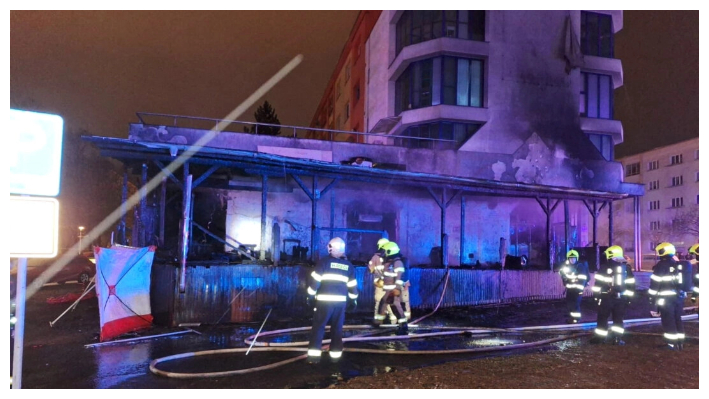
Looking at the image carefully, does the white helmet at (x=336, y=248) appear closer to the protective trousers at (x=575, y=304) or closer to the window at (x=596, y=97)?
the protective trousers at (x=575, y=304)

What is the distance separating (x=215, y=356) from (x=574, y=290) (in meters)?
8.24

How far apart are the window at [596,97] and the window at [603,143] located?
112 centimetres

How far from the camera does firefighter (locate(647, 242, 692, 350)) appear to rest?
838 centimetres

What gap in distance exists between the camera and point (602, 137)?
26750mm

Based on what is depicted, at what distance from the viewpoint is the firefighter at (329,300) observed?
6.98m

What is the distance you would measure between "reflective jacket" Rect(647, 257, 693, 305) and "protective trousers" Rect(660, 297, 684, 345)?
10 centimetres

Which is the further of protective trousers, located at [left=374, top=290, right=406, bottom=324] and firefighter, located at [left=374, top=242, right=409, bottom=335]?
protective trousers, located at [left=374, top=290, right=406, bottom=324]

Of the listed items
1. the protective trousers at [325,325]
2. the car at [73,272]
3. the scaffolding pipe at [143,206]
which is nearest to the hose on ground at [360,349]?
the protective trousers at [325,325]

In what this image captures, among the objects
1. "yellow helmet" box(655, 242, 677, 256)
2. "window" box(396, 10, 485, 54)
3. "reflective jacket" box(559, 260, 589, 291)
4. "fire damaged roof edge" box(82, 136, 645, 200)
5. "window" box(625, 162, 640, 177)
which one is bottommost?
"reflective jacket" box(559, 260, 589, 291)

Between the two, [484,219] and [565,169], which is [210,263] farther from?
[565,169]

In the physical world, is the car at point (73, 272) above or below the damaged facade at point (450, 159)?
below

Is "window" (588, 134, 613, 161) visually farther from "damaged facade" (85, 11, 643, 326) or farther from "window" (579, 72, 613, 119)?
"window" (579, 72, 613, 119)

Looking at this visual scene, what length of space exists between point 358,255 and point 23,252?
15.8 meters

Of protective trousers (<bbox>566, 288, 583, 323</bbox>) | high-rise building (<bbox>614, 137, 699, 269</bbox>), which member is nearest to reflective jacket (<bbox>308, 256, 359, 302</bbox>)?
protective trousers (<bbox>566, 288, 583, 323</bbox>)
